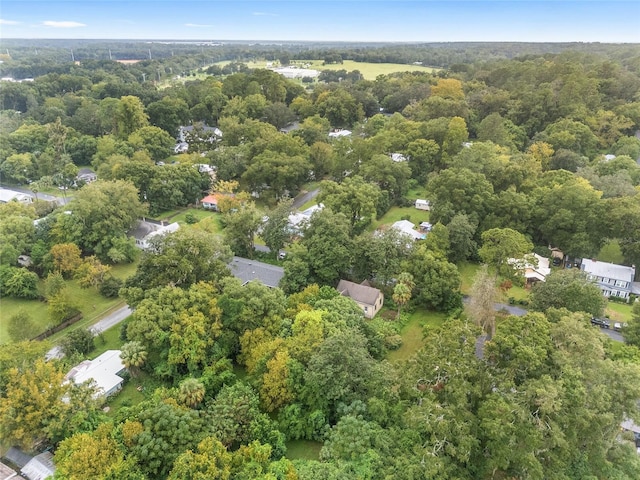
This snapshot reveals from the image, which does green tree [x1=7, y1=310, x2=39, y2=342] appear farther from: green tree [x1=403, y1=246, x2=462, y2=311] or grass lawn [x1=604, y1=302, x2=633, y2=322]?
grass lawn [x1=604, y1=302, x2=633, y2=322]

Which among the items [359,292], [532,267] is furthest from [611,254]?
[359,292]

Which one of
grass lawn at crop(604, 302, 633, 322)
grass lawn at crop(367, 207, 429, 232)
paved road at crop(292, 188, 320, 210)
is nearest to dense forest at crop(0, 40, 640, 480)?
grass lawn at crop(367, 207, 429, 232)

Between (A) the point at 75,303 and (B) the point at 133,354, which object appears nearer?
(B) the point at 133,354

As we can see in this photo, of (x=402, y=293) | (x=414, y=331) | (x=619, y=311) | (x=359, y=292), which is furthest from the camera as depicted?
(x=619, y=311)

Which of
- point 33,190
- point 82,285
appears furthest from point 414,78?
point 82,285

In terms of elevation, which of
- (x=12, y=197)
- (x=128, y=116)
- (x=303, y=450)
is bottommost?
(x=303, y=450)

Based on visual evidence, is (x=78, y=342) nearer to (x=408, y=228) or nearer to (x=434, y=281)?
(x=434, y=281)

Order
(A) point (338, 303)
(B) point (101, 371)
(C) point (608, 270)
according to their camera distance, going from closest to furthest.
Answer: (B) point (101, 371) < (A) point (338, 303) < (C) point (608, 270)
